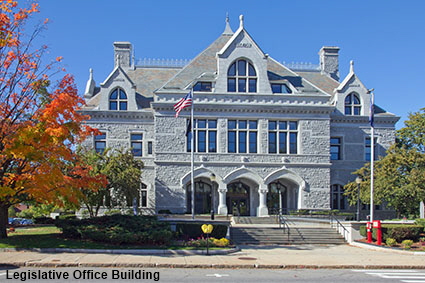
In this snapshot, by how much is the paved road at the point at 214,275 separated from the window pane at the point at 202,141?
797 inches

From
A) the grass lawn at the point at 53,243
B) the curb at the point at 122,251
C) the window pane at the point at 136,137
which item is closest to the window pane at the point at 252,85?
the window pane at the point at 136,137

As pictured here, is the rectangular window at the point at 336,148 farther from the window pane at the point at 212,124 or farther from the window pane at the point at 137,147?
the window pane at the point at 137,147

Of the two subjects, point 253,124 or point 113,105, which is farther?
point 113,105

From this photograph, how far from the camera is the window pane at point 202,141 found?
34938 millimetres

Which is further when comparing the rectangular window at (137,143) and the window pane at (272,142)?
the rectangular window at (137,143)

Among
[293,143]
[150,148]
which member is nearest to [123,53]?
[150,148]

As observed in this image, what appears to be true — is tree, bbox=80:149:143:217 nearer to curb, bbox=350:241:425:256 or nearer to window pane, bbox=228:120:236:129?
window pane, bbox=228:120:236:129

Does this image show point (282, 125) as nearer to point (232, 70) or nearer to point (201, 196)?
point (232, 70)

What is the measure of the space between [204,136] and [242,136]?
3030 millimetres

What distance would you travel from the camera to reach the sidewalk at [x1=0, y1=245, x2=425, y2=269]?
15.2m

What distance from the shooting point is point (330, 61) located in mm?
44875

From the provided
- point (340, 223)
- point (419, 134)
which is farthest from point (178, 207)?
point (419, 134)

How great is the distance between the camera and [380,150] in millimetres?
38156

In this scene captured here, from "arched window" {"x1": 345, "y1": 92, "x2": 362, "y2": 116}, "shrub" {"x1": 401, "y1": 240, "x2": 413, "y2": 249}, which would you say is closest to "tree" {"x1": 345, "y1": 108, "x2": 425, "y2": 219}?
"arched window" {"x1": 345, "y1": 92, "x2": 362, "y2": 116}
